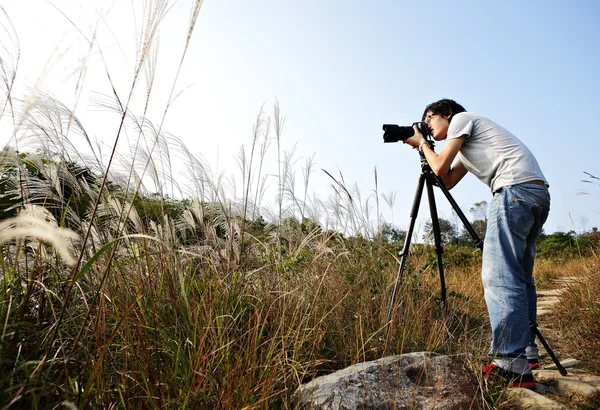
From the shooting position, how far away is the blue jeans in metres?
2.61

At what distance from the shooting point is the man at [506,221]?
2.62 meters

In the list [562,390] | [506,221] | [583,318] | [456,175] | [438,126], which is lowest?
[562,390]

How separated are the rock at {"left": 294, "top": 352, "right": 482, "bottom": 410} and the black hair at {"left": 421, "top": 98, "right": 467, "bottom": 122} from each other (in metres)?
1.79

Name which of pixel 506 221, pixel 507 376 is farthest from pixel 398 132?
pixel 507 376

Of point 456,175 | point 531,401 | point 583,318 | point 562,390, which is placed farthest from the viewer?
point 583,318

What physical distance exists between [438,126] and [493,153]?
0.49 m

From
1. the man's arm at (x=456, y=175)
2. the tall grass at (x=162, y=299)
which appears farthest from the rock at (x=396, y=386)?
the man's arm at (x=456, y=175)

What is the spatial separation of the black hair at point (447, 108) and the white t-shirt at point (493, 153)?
0.23m

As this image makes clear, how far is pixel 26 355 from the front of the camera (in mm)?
1599

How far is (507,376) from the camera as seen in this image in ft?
8.33

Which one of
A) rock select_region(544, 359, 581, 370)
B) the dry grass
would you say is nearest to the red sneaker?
rock select_region(544, 359, 581, 370)

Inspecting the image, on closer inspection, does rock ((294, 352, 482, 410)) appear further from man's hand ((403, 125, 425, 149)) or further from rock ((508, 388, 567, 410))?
man's hand ((403, 125, 425, 149))

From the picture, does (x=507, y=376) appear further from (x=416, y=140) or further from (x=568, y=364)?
(x=416, y=140)

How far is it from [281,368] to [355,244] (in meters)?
2.27
